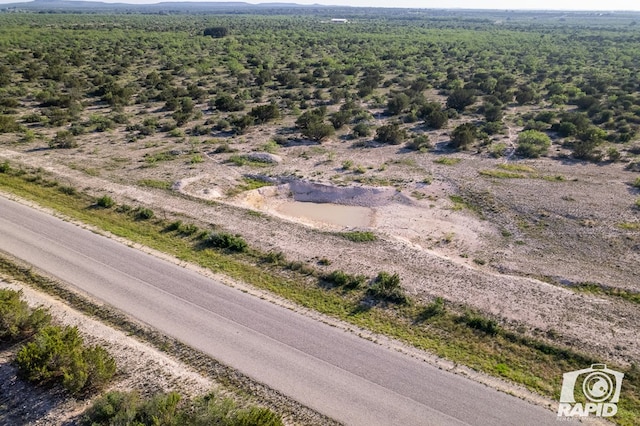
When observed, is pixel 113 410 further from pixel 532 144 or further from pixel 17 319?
pixel 532 144

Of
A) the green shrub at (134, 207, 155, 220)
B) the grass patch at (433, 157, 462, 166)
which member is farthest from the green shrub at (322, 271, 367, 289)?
the grass patch at (433, 157, 462, 166)

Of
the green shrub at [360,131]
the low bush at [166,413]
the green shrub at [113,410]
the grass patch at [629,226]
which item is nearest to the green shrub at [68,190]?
the low bush at [166,413]

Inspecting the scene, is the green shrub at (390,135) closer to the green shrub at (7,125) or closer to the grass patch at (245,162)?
the grass patch at (245,162)

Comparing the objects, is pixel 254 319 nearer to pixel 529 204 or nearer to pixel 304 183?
pixel 304 183

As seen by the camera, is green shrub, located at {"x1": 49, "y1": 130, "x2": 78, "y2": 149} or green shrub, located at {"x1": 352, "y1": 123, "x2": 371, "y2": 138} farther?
green shrub, located at {"x1": 352, "y1": 123, "x2": 371, "y2": 138}

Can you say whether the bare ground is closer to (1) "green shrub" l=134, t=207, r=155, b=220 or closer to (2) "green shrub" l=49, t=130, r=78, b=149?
(1) "green shrub" l=134, t=207, r=155, b=220
